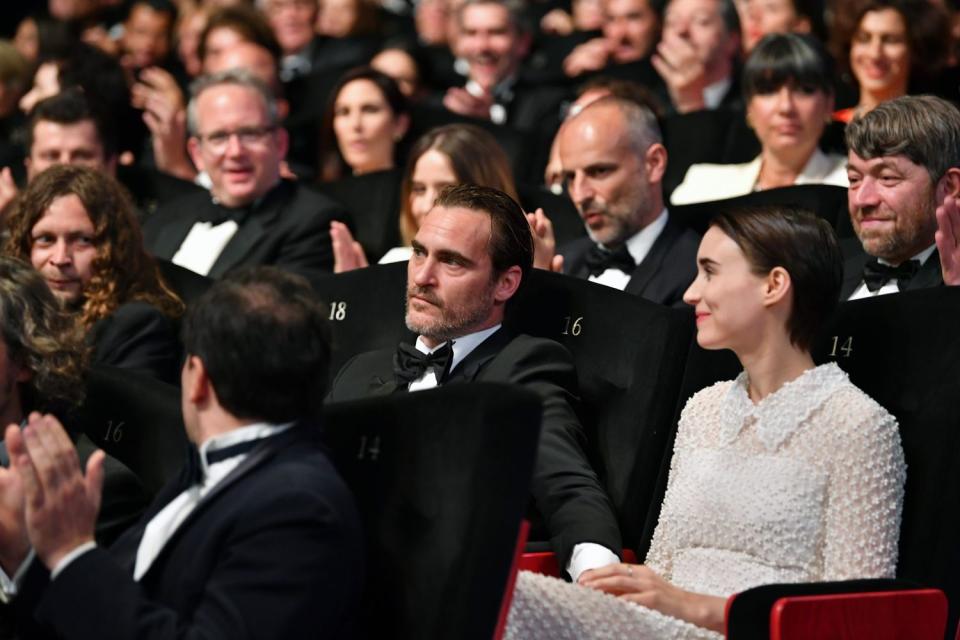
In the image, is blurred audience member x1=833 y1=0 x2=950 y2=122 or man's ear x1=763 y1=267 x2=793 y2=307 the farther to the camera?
blurred audience member x1=833 y1=0 x2=950 y2=122

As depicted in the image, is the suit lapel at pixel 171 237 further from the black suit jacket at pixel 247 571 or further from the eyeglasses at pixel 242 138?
the black suit jacket at pixel 247 571

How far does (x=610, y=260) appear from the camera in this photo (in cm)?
365

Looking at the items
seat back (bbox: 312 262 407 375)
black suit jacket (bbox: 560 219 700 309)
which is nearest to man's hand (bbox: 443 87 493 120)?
black suit jacket (bbox: 560 219 700 309)

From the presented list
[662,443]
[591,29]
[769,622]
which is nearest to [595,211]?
[662,443]

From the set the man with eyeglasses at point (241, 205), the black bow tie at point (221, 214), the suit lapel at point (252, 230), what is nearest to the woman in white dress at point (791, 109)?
the man with eyeglasses at point (241, 205)

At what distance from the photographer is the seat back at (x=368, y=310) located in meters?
3.15

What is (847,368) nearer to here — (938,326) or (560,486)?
(938,326)

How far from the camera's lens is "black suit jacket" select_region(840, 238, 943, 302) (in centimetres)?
298

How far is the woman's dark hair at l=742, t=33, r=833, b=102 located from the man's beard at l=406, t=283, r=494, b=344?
1627 millimetres

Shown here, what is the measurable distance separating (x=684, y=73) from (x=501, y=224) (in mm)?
2673

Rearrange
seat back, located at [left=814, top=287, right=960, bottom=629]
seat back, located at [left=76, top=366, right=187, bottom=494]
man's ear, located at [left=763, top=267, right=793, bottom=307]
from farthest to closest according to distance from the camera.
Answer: seat back, located at [left=76, top=366, right=187, bottom=494]
man's ear, located at [left=763, top=267, right=793, bottom=307]
seat back, located at [left=814, top=287, right=960, bottom=629]

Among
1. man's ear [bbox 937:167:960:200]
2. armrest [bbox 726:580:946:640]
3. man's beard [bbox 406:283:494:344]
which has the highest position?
man's ear [bbox 937:167:960:200]

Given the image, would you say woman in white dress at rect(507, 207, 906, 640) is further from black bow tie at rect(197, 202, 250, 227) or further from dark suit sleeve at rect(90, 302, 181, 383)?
black bow tie at rect(197, 202, 250, 227)

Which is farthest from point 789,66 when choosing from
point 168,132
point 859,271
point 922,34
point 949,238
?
point 168,132
